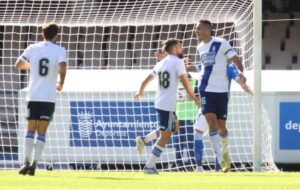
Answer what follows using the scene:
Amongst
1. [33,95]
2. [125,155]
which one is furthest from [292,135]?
[33,95]

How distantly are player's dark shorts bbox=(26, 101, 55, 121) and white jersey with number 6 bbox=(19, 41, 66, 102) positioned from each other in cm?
5

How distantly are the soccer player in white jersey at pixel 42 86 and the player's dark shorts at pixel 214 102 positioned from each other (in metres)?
2.01

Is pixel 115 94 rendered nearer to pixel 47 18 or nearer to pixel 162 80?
pixel 47 18

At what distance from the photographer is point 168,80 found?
12.8m

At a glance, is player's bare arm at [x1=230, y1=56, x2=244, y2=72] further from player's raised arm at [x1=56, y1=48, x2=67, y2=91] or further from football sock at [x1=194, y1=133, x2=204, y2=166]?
football sock at [x1=194, y1=133, x2=204, y2=166]

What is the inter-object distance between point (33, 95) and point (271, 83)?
7.85m

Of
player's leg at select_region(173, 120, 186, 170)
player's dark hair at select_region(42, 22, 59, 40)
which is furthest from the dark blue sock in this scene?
player's dark hair at select_region(42, 22, 59, 40)

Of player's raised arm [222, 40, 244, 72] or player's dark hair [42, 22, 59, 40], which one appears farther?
player's raised arm [222, 40, 244, 72]

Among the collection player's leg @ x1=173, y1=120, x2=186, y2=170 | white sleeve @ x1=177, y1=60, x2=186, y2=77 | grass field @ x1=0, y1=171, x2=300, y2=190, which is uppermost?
white sleeve @ x1=177, y1=60, x2=186, y2=77

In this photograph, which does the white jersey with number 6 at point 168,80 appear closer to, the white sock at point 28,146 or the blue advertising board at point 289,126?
the white sock at point 28,146

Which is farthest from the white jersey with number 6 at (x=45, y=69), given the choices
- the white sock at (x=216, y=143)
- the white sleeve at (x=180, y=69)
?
the white sock at (x=216, y=143)

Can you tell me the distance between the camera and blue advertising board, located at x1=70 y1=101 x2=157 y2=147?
18.0 metres

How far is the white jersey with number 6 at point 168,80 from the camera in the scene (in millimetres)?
12750

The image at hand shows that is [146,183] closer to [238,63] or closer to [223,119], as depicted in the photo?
[238,63]
